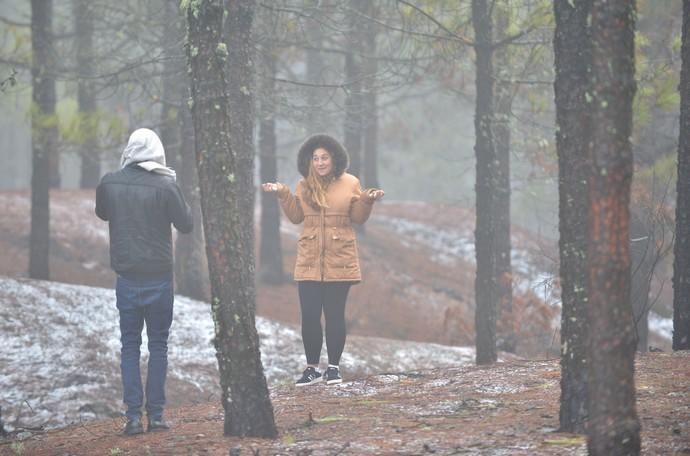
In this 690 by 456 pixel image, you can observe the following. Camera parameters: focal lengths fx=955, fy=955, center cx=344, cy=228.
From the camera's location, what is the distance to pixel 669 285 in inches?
973

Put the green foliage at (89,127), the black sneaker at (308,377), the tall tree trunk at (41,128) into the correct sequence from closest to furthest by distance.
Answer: the black sneaker at (308,377)
the tall tree trunk at (41,128)
the green foliage at (89,127)

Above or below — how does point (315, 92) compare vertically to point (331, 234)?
above

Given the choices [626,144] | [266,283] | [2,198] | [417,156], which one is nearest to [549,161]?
[266,283]

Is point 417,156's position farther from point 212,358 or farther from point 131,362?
point 131,362

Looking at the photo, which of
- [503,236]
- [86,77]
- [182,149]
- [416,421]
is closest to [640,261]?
[503,236]

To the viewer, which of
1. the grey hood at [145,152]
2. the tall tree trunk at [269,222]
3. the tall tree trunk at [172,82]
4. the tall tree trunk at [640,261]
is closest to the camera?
the grey hood at [145,152]

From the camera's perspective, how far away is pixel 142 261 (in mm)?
7066

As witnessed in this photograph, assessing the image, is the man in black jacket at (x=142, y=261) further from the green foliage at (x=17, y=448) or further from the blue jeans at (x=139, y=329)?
the green foliage at (x=17, y=448)

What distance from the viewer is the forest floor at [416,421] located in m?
5.90

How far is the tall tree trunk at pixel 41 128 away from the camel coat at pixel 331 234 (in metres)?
6.98

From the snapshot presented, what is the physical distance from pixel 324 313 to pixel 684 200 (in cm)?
373

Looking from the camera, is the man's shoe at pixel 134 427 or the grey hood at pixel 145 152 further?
the grey hood at pixel 145 152

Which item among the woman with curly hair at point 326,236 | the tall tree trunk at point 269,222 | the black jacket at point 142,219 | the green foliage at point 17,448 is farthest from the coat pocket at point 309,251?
the tall tree trunk at point 269,222

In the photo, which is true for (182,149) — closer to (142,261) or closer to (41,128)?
(41,128)
